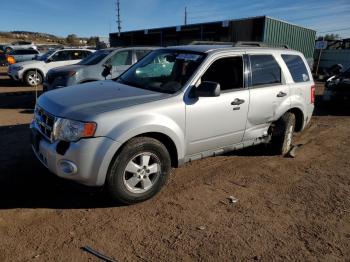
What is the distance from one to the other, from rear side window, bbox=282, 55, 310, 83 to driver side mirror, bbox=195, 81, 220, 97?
6.92 ft

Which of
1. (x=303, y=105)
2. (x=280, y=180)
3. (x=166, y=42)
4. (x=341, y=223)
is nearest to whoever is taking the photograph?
(x=341, y=223)

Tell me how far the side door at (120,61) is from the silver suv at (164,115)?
465cm

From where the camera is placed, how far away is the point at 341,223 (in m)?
3.63

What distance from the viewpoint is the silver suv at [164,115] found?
3.44 m

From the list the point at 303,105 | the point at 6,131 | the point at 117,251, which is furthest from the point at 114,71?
the point at 117,251

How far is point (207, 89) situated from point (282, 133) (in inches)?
82.9

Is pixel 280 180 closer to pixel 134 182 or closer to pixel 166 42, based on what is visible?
pixel 134 182

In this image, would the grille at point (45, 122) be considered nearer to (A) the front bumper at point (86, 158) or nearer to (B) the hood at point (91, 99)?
(B) the hood at point (91, 99)

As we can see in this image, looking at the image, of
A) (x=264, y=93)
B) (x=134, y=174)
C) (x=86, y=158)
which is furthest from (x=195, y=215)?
(x=264, y=93)

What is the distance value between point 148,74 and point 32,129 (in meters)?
1.77

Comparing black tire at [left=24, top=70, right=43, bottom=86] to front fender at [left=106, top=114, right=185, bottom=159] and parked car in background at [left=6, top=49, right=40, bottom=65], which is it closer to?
parked car in background at [left=6, top=49, right=40, bottom=65]

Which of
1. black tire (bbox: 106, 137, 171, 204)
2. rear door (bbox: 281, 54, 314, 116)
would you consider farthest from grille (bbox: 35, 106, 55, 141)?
rear door (bbox: 281, 54, 314, 116)

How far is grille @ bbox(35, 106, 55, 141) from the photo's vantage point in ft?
11.9

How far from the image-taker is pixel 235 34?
21328 millimetres
